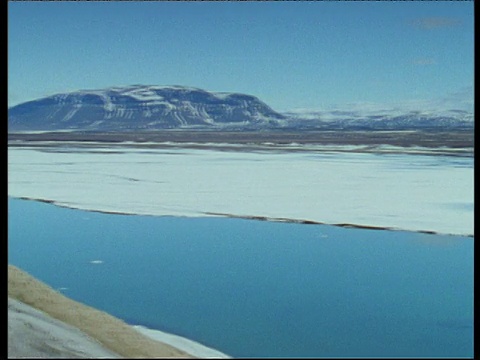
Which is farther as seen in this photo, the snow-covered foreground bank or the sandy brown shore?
the snow-covered foreground bank

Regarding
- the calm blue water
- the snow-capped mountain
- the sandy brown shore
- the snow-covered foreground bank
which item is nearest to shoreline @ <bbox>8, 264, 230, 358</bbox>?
the sandy brown shore

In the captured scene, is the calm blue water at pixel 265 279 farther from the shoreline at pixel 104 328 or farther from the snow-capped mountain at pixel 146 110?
the snow-capped mountain at pixel 146 110

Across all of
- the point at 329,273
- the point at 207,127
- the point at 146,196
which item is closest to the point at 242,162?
the point at 146,196

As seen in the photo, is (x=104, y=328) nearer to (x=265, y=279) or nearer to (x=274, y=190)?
(x=265, y=279)

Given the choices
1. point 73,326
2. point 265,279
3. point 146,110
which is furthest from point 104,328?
point 146,110

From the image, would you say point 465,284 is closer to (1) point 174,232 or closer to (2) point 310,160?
(1) point 174,232

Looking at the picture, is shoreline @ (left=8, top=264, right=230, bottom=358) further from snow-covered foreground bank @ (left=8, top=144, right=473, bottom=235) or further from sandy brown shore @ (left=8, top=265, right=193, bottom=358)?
snow-covered foreground bank @ (left=8, top=144, right=473, bottom=235)

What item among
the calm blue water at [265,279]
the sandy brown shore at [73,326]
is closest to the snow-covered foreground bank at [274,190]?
the calm blue water at [265,279]
